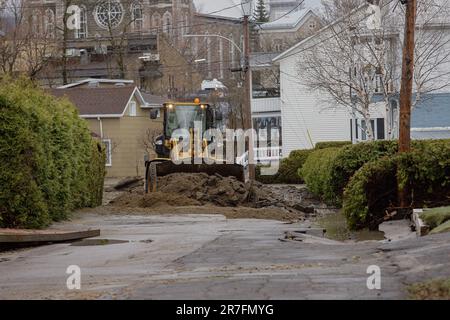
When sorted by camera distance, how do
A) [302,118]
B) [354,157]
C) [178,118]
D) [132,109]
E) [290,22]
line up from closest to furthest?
[354,157]
[178,118]
[132,109]
[302,118]
[290,22]

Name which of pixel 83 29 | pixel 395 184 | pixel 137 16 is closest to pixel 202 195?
pixel 395 184

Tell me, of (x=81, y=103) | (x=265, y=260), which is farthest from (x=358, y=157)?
(x=81, y=103)

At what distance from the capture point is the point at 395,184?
799 inches

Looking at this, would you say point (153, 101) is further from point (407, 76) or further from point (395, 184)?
point (395, 184)

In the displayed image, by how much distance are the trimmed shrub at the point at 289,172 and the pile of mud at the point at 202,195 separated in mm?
21791

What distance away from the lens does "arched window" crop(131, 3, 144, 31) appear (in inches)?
Result: 2670

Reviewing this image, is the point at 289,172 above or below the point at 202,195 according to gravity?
below

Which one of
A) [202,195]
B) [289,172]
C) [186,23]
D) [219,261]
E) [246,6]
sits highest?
[186,23]

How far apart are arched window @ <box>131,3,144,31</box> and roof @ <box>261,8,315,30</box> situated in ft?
34.5

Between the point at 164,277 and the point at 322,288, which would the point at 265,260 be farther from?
the point at 322,288

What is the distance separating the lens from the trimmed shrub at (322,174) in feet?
95.7

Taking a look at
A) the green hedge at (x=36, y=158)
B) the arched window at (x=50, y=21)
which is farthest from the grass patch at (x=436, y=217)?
the arched window at (x=50, y=21)

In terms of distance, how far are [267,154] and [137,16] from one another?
15.6 metres

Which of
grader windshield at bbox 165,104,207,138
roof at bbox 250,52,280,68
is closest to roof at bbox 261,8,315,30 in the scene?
roof at bbox 250,52,280,68
